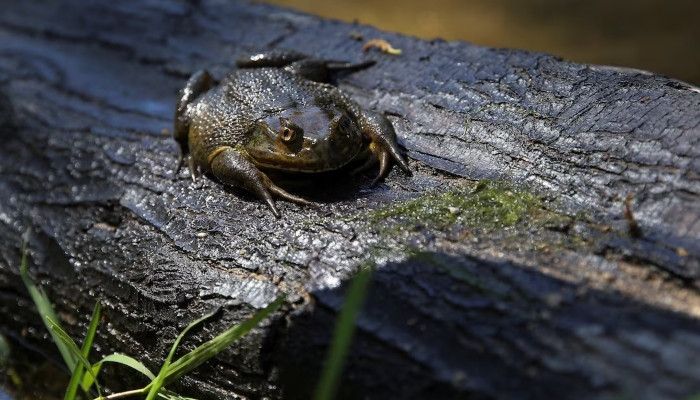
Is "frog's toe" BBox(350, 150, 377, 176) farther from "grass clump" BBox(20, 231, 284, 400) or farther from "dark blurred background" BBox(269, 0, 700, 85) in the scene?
"dark blurred background" BBox(269, 0, 700, 85)

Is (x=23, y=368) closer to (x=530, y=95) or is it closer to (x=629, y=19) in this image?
(x=530, y=95)

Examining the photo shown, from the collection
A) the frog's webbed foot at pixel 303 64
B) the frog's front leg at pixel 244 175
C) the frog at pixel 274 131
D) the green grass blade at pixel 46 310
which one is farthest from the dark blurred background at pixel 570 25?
the green grass blade at pixel 46 310

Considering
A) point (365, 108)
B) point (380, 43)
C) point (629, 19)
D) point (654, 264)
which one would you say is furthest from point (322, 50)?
point (629, 19)

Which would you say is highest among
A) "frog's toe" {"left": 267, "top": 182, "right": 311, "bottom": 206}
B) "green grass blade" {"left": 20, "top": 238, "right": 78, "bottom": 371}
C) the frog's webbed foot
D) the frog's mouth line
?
the frog's webbed foot

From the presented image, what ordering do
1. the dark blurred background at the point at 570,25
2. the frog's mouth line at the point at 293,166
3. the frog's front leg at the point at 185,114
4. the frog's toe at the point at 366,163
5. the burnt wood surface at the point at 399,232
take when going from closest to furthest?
the burnt wood surface at the point at 399,232
the frog's mouth line at the point at 293,166
the frog's toe at the point at 366,163
the frog's front leg at the point at 185,114
the dark blurred background at the point at 570,25

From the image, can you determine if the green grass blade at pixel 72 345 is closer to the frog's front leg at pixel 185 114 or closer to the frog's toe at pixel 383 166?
the frog's front leg at pixel 185 114

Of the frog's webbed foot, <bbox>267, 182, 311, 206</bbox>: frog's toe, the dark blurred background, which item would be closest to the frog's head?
<bbox>267, 182, 311, 206</bbox>: frog's toe

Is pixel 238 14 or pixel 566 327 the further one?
pixel 238 14
